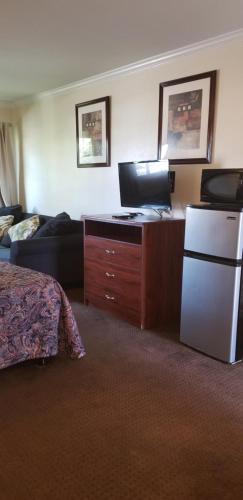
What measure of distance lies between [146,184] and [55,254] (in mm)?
→ 1328

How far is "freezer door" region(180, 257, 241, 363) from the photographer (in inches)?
99.9

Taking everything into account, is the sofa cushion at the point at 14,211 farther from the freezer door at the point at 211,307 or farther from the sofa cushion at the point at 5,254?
the freezer door at the point at 211,307

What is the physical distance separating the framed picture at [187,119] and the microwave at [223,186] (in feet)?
1.17

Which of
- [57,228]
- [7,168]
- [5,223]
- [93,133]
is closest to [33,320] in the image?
[57,228]

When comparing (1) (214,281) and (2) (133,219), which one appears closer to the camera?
(1) (214,281)

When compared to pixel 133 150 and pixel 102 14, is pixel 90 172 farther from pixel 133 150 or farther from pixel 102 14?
pixel 102 14

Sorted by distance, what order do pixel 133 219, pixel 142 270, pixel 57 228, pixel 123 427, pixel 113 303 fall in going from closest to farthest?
pixel 123 427, pixel 142 270, pixel 133 219, pixel 113 303, pixel 57 228

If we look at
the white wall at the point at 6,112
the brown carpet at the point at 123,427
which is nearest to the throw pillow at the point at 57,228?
the brown carpet at the point at 123,427

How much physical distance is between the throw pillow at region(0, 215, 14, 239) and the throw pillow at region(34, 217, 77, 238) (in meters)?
0.81

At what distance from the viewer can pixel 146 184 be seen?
11.1ft

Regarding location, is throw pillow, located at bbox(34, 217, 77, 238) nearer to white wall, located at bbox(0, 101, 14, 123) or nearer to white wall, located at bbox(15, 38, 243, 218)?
white wall, located at bbox(15, 38, 243, 218)

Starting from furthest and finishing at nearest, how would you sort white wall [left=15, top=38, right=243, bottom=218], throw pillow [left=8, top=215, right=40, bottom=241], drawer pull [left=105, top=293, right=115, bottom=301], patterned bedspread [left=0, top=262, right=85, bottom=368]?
throw pillow [left=8, top=215, right=40, bottom=241]
drawer pull [left=105, top=293, right=115, bottom=301]
white wall [left=15, top=38, right=243, bottom=218]
patterned bedspread [left=0, top=262, right=85, bottom=368]

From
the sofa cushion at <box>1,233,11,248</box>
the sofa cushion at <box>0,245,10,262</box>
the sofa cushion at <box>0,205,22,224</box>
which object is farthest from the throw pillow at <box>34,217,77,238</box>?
the sofa cushion at <box>0,205,22,224</box>

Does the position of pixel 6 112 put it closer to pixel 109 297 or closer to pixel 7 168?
pixel 7 168
